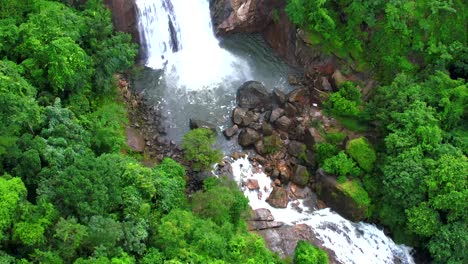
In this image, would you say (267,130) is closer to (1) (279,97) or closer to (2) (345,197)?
(1) (279,97)

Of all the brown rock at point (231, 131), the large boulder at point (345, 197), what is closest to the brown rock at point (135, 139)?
the brown rock at point (231, 131)

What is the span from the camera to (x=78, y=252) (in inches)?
637

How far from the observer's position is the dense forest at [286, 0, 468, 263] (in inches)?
853

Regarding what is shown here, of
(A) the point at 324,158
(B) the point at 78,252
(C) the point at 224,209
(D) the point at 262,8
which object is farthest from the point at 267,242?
(D) the point at 262,8

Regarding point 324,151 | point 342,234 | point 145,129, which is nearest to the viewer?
point 342,234

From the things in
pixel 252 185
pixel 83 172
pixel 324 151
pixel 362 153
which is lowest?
pixel 252 185

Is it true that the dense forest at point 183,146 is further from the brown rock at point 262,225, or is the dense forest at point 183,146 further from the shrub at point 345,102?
the brown rock at point 262,225

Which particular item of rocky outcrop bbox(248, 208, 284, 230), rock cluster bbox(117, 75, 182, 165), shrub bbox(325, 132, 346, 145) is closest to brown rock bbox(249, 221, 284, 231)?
rocky outcrop bbox(248, 208, 284, 230)

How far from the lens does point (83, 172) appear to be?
16578mm

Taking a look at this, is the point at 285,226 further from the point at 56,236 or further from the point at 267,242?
the point at 56,236

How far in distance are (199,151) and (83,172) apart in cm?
735

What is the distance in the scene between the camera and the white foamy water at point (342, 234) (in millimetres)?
23141

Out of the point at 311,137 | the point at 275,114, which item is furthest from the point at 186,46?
the point at 311,137

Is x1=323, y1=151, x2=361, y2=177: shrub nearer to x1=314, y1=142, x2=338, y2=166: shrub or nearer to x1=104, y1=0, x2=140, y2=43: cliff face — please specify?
x1=314, y1=142, x2=338, y2=166: shrub
